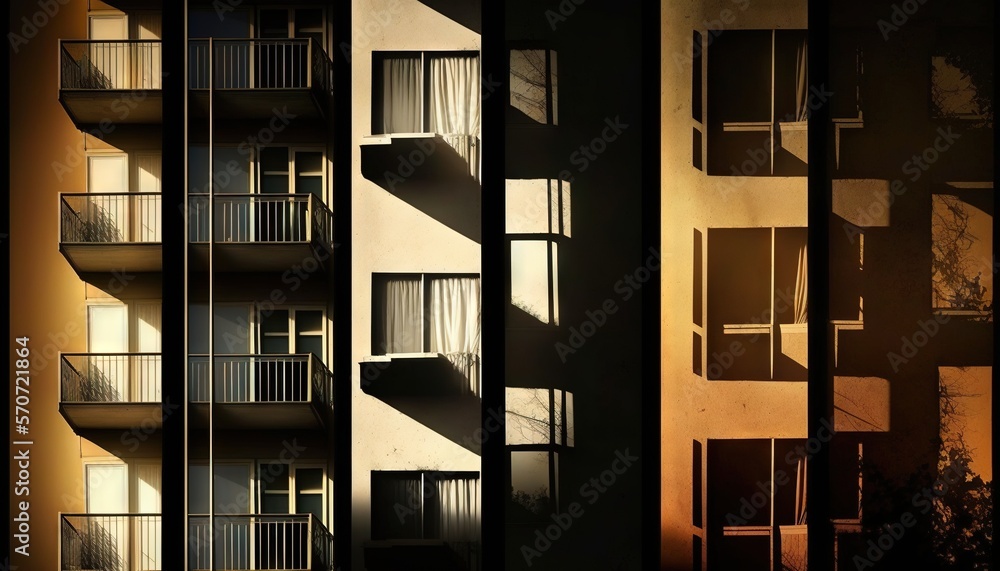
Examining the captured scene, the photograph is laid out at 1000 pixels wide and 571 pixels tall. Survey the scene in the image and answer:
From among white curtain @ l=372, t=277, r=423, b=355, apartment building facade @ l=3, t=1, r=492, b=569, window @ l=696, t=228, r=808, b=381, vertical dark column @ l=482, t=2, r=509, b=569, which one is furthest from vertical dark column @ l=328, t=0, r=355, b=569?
window @ l=696, t=228, r=808, b=381

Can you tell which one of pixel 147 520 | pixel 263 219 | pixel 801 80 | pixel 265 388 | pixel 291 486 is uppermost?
pixel 801 80

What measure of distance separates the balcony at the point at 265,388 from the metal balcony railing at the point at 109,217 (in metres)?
0.61

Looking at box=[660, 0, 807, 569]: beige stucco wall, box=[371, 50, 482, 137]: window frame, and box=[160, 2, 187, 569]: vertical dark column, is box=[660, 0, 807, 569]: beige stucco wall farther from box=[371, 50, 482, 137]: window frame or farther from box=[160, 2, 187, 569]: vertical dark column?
box=[160, 2, 187, 569]: vertical dark column

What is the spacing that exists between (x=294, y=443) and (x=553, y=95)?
1939 mm

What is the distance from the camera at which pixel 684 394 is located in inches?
119

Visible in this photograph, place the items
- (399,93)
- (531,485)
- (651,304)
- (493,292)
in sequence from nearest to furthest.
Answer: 1. (493,292)
2. (651,304)
3. (531,485)
4. (399,93)

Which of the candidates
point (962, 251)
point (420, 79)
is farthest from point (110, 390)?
point (962, 251)

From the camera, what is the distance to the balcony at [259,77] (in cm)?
310

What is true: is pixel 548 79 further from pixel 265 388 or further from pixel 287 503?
pixel 287 503

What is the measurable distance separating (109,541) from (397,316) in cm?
157

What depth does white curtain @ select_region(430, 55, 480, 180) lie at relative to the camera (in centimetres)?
318

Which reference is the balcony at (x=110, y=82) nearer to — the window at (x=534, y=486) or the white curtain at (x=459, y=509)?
the white curtain at (x=459, y=509)

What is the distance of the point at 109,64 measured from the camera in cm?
311

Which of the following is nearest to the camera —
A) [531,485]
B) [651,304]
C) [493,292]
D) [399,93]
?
[493,292]
